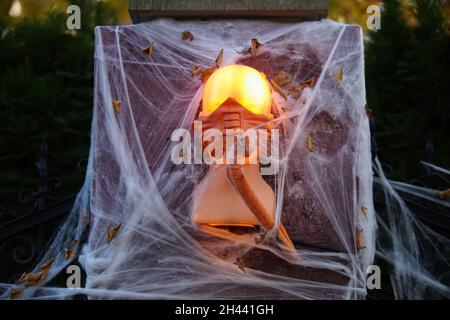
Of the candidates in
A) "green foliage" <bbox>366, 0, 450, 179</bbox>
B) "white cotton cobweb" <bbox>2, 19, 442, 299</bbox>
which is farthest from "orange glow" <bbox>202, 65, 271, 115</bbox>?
"green foliage" <bbox>366, 0, 450, 179</bbox>

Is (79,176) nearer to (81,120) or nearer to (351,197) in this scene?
(81,120)

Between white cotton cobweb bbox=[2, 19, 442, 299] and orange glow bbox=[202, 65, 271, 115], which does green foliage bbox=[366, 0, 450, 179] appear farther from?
orange glow bbox=[202, 65, 271, 115]

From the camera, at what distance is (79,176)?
438 cm

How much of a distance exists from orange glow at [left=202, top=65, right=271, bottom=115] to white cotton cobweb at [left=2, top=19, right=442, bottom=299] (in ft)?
0.57

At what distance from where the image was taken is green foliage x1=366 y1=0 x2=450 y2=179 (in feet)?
14.6

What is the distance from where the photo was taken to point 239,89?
91.1 inches

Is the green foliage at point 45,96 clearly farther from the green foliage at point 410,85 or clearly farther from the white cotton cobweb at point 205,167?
the green foliage at point 410,85

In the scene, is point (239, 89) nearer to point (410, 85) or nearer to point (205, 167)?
point (205, 167)

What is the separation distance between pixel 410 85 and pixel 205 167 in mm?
2668

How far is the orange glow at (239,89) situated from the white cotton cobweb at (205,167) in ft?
0.57

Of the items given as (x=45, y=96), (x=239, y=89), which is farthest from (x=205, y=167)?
(x=45, y=96)

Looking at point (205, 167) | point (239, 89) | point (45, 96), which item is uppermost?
point (45, 96)

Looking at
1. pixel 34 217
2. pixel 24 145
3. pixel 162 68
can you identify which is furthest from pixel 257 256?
pixel 24 145

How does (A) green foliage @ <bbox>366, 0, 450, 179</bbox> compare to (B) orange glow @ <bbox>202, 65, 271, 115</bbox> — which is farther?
(A) green foliage @ <bbox>366, 0, 450, 179</bbox>
